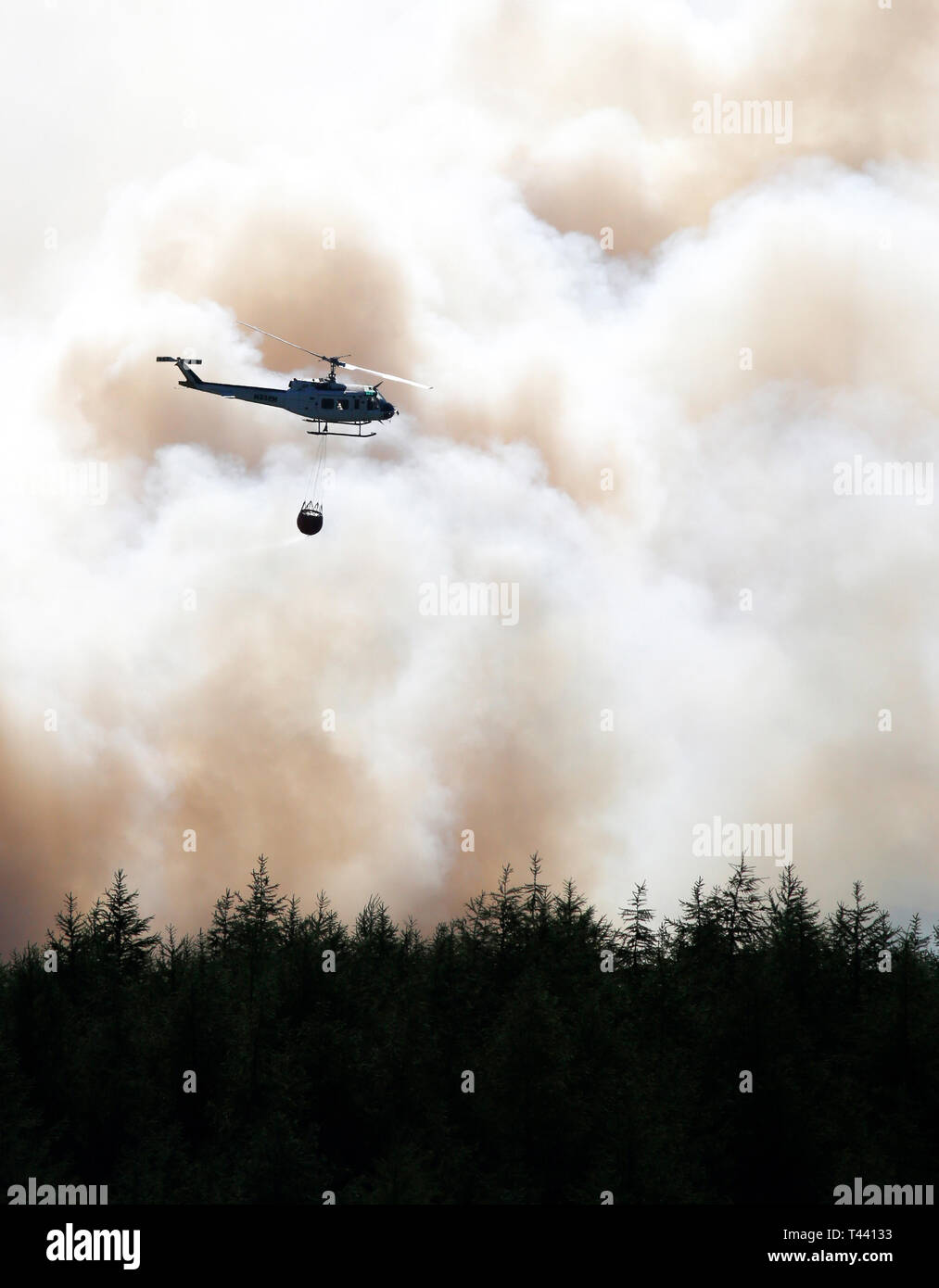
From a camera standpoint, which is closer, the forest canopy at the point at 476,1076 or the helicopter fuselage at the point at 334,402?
the forest canopy at the point at 476,1076

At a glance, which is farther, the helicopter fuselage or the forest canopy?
the helicopter fuselage

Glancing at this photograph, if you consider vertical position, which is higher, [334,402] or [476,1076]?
[334,402]

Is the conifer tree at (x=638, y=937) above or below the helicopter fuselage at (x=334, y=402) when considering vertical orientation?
below

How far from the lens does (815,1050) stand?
306 ft

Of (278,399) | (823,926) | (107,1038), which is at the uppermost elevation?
(278,399)

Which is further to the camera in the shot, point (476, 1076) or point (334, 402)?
point (334, 402)

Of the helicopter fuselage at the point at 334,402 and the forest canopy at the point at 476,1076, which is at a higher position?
→ the helicopter fuselage at the point at 334,402

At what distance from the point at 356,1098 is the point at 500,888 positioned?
66.4ft

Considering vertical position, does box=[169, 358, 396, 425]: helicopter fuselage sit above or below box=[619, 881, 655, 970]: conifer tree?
above

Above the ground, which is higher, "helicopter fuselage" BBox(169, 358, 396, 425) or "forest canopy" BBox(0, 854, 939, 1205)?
"helicopter fuselage" BBox(169, 358, 396, 425)

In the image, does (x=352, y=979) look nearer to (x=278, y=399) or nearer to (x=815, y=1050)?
(x=815, y=1050)
